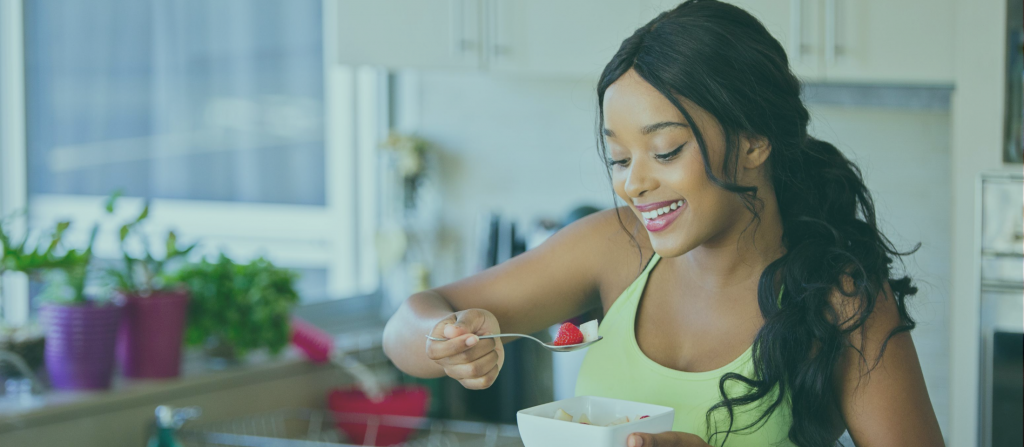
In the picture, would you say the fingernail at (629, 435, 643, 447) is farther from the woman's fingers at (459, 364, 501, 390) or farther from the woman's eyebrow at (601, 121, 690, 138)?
the woman's eyebrow at (601, 121, 690, 138)

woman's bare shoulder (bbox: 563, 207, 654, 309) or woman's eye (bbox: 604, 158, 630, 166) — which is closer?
woman's eye (bbox: 604, 158, 630, 166)

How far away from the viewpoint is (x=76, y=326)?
5.53ft

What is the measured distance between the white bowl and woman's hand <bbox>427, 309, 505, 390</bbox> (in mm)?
94

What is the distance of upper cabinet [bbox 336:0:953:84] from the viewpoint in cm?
203

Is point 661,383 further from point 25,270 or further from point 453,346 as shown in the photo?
point 25,270

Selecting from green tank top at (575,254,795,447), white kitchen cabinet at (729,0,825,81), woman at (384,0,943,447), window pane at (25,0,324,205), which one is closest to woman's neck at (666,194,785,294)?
woman at (384,0,943,447)

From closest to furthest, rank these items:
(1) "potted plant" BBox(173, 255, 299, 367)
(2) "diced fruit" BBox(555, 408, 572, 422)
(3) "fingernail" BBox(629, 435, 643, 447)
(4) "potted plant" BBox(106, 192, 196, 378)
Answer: (3) "fingernail" BBox(629, 435, 643, 447)
(2) "diced fruit" BBox(555, 408, 572, 422)
(4) "potted plant" BBox(106, 192, 196, 378)
(1) "potted plant" BBox(173, 255, 299, 367)

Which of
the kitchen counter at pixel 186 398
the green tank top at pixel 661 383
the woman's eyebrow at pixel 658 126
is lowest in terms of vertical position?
the kitchen counter at pixel 186 398

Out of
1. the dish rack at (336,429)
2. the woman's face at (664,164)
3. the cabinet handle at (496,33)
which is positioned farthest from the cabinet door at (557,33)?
the woman's face at (664,164)

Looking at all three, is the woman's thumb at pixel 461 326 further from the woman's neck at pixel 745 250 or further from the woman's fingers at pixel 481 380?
the woman's neck at pixel 745 250

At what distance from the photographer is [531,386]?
2.34 meters

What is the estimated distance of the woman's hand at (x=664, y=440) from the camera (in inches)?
35.0

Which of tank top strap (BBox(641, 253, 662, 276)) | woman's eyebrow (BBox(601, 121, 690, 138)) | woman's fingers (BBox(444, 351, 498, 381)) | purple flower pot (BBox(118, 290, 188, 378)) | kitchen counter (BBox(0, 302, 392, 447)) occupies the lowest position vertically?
kitchen counter (BBox(0, 302, 392, 447))

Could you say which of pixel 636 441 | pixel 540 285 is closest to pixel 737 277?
pixel 540 285
